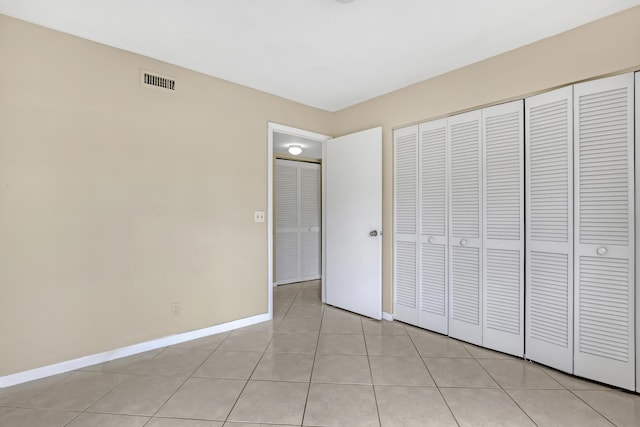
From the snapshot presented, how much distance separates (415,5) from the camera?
1.86m

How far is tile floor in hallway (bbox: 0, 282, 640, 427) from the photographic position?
1.64m

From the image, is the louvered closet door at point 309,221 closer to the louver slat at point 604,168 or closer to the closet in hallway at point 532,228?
the closet in hallway at point 532,228

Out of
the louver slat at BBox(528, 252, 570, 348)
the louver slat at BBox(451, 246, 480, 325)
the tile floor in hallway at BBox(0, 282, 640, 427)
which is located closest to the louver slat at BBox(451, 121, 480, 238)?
the louver slat at BBox(451, 246, 480, 325)

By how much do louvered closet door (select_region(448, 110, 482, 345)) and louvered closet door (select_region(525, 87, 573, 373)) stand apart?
0.37 meters

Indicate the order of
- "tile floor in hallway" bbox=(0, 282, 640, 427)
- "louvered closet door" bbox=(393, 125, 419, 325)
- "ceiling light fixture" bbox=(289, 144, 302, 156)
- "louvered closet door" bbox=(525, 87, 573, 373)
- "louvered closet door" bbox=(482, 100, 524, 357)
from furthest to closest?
1. "ceiling light fixture" bbox=(289, 144, 302, 156)
2. "louvered closet door" bbox=(393, 125, 419, 325)
3. "louvered closet door" bbox=(482, 100, 524, 357)
4. "louvered closet door" bbox=(525, 87, 573, 373)
5. "tile floor in hallway" bbox=(0, 282, 640, 427)

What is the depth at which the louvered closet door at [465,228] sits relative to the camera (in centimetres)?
257

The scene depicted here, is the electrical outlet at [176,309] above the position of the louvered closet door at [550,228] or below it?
below

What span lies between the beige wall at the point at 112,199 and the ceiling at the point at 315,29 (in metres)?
0.24

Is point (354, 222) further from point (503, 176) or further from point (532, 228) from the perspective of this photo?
point (532, 228)

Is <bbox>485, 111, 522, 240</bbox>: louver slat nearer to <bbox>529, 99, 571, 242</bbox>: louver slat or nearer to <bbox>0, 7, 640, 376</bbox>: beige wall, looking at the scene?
<bbox>529, 99, 571, 242</bbox>: louver slat

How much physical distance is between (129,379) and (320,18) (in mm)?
2815

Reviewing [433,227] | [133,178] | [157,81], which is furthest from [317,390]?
[157,81]

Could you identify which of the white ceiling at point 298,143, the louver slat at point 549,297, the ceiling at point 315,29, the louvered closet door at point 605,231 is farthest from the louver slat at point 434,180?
the white ceiling at point 298,143

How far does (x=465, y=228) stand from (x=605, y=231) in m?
0.91
